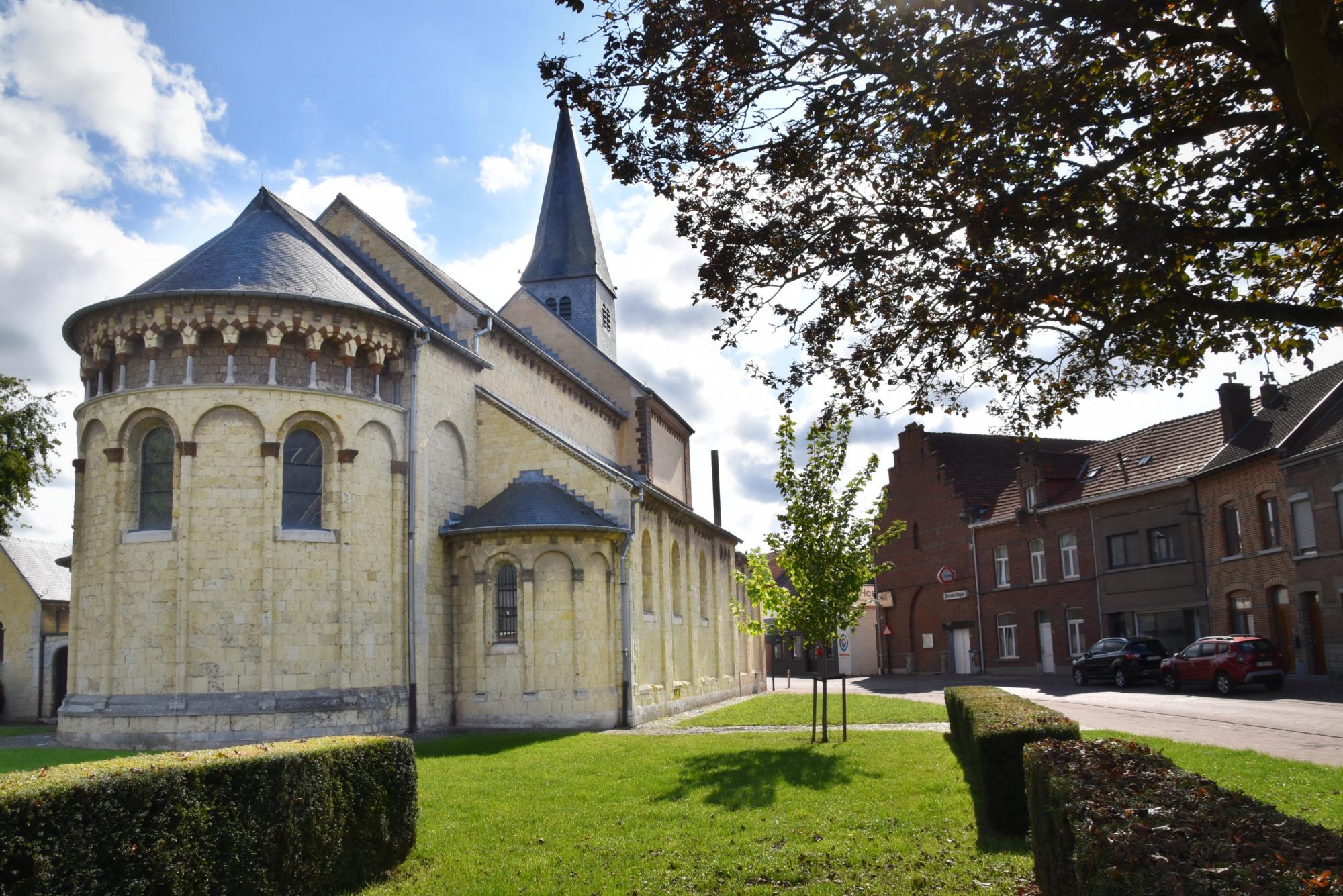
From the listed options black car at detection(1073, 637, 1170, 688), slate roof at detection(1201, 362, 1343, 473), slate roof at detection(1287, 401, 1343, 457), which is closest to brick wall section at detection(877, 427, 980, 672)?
black car at detection(1073, 637, 1170, 688)

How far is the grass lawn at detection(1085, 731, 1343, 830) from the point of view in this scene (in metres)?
9.63

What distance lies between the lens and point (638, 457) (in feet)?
122

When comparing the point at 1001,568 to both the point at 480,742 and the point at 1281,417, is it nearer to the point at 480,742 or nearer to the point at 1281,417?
the point at 1281,417

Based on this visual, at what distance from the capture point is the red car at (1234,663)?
25.0m

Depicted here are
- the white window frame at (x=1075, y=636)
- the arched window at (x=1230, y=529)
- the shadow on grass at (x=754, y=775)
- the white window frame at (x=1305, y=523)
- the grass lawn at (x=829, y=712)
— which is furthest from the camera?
the white window frame at (x=1075, y=636)

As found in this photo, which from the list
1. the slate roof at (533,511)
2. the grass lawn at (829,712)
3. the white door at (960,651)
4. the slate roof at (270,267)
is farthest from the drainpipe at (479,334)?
the white door at (960,651)

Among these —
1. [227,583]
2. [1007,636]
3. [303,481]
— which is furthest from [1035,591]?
[227,583]

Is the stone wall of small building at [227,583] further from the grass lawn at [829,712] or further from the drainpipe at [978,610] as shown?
the drainpipe at [978,610]

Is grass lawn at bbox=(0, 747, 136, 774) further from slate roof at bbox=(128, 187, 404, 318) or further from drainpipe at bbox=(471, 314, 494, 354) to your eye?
drainpipe at bbox=(471, 314, 494, 354)

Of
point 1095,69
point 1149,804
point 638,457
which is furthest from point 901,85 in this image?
point 638,457

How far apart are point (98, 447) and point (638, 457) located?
785 inches

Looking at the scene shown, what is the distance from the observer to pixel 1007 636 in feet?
140

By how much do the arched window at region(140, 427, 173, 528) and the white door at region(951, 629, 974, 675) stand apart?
1380 inches

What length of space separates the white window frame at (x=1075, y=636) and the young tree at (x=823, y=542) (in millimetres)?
22972
